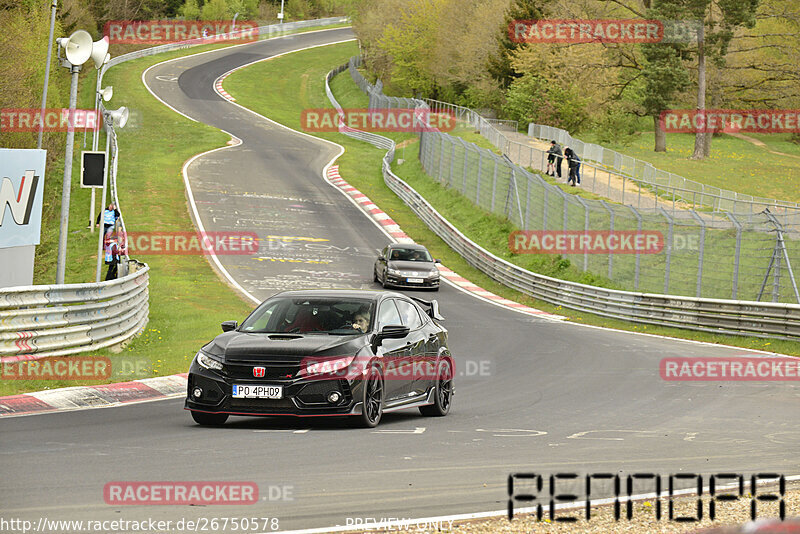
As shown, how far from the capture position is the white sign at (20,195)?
1719 cm

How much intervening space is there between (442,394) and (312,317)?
6.89 feet

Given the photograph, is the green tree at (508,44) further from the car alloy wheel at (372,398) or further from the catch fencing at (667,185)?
the car alloy wheel at (372,398)

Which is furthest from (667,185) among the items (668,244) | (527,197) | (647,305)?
(647,305)

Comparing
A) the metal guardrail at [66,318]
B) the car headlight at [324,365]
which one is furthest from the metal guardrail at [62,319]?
the car headlight at [324,365]

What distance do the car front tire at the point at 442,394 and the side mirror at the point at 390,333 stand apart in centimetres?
143

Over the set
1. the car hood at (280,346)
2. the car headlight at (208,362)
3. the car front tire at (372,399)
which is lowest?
the car front tire at (372,399)

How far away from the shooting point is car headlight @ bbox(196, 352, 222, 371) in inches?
443

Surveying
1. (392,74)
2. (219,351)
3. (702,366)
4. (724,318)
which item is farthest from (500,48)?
(219,351)

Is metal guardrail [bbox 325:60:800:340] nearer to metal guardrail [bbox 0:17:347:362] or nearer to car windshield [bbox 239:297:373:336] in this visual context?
metal guardrail [bbox 0:17:347:362]

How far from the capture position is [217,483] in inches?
312

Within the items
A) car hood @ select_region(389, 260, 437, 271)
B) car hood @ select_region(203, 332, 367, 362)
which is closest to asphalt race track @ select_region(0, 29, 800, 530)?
car hood @ select_region(203, 332, 367, 362)

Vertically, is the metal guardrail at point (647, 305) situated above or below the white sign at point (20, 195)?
below

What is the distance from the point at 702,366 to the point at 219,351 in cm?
1145

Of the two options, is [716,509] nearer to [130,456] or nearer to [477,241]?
[130,456]
